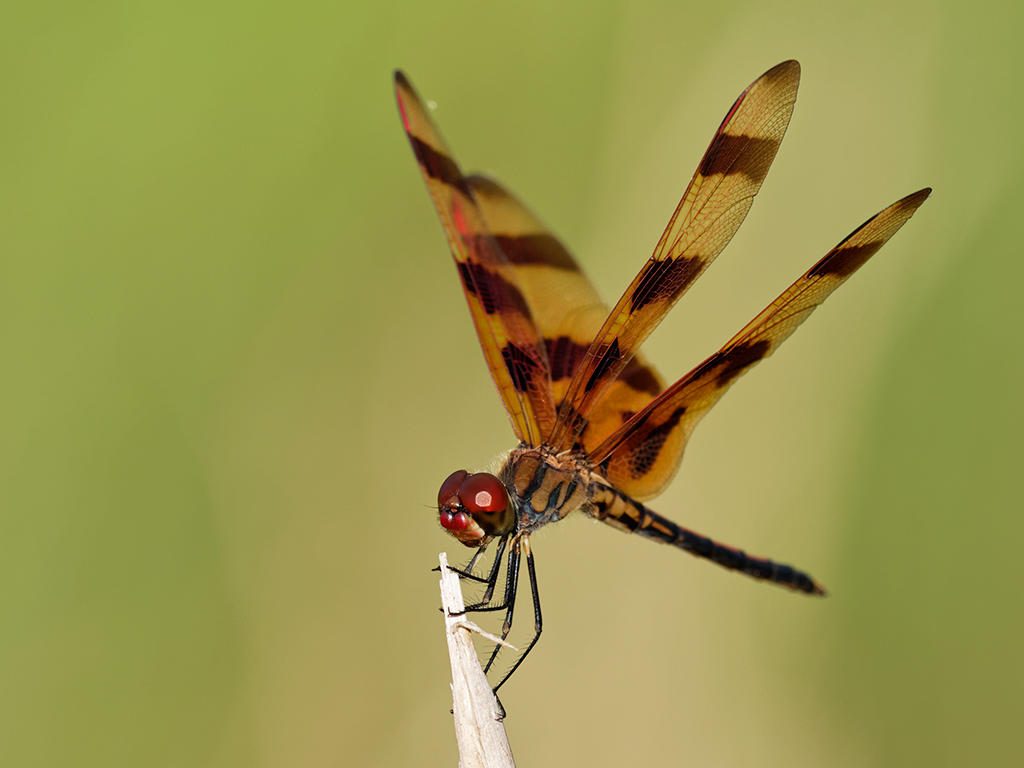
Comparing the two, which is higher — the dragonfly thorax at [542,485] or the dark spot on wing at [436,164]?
the dark spot on wing at [436,164]

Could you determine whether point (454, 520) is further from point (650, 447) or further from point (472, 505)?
point (650, 447)

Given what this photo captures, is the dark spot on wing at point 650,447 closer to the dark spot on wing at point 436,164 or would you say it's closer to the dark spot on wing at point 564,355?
the dark spot on wing at point 564,355

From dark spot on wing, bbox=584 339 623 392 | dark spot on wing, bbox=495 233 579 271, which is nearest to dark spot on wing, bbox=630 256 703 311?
dark spot on wing, bbox=584 339 623 392

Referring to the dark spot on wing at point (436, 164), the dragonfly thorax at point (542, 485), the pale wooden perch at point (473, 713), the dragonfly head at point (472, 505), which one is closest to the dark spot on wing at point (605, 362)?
the dragonfly thorax at point (542, 485)

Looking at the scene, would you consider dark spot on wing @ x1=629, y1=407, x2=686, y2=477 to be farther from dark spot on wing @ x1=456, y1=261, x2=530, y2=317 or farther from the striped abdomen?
dark spot on wing @ x1=456, y1=261, x2=530, y2=317

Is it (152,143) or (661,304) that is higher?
(152,143)

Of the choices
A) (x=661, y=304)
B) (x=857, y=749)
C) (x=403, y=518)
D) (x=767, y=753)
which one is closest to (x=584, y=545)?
(x=403, y=518)

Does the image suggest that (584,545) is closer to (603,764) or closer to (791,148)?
(603,764)
